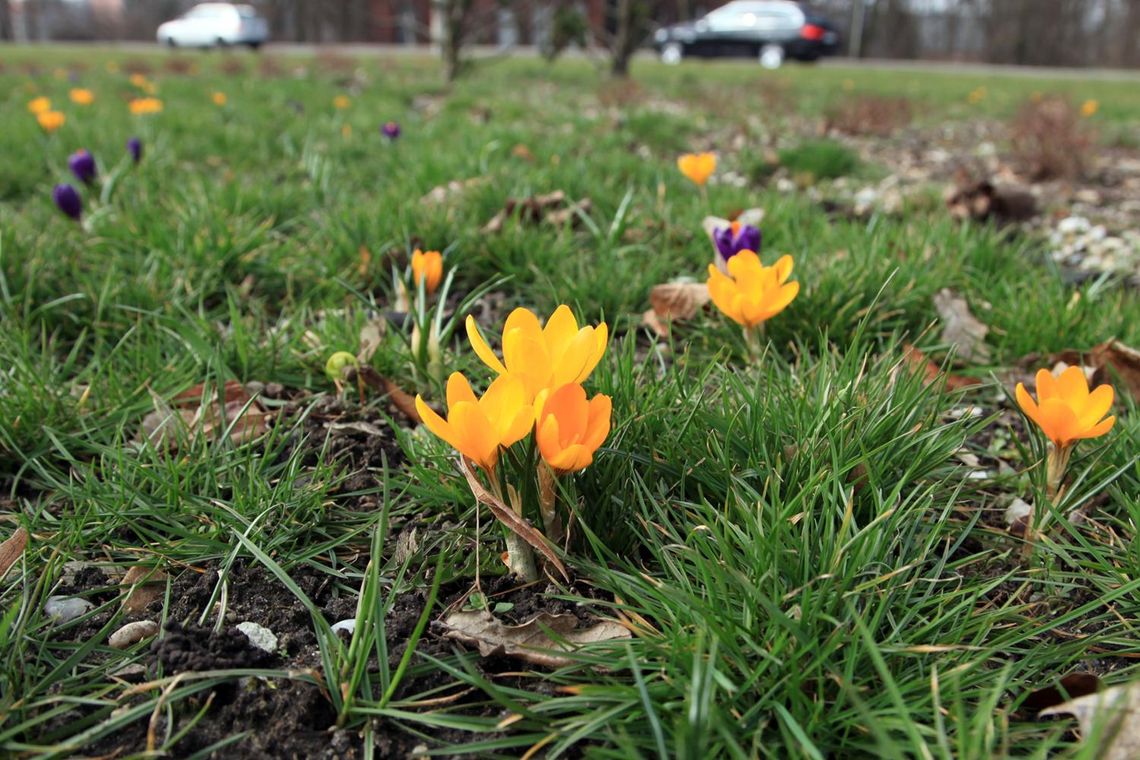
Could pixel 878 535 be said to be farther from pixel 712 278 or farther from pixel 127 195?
pixel 127 195

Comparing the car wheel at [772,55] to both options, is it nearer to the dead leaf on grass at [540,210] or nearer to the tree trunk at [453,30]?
the tree trunk at [453,30]

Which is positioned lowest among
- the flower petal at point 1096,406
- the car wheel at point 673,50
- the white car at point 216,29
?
the flower petal at point 1096,406

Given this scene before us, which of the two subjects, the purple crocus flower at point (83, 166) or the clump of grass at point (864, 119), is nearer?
the purple crocus flower at point (83, 166)

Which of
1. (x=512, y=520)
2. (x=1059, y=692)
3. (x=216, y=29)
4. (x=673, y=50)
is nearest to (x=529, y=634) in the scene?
(x=512, y=520)

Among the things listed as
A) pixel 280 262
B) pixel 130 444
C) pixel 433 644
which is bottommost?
pixel 433 644

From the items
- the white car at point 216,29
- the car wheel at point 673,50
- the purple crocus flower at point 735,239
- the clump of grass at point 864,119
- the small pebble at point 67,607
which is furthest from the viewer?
the white car at point 216,29

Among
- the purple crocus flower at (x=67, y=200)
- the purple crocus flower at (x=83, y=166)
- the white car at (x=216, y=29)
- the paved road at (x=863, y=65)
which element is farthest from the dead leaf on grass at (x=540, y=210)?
the white car at (x=216, y=29)

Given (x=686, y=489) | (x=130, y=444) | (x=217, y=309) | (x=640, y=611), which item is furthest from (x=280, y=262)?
(x=640, y=611)
